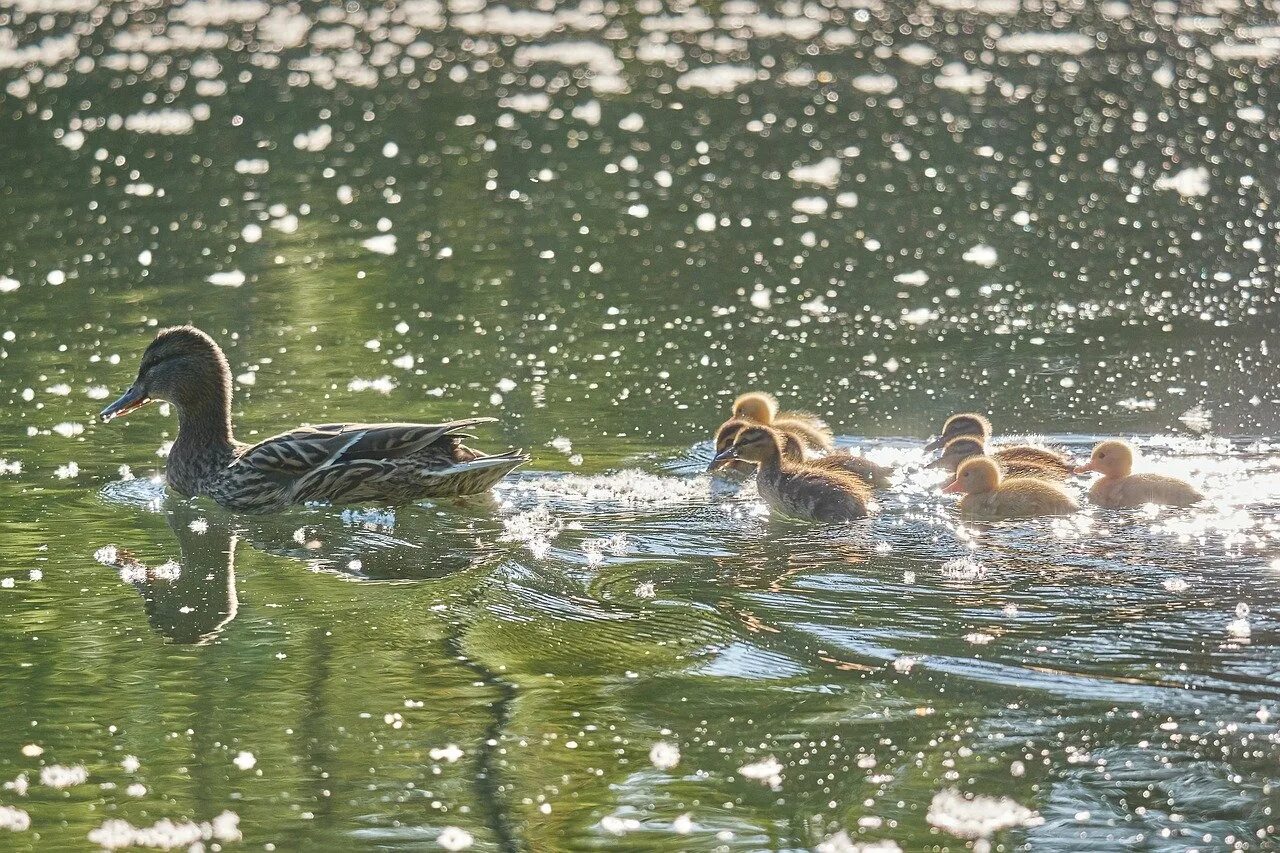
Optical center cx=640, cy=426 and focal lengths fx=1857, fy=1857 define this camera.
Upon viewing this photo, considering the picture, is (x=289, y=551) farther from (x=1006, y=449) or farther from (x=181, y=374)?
(x=1006, y=449)

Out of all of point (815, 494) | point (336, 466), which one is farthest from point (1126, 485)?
point (336, 466)

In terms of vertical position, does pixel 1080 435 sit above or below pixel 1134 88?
below

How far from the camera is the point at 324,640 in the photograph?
670 centimetres

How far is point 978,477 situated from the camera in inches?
317

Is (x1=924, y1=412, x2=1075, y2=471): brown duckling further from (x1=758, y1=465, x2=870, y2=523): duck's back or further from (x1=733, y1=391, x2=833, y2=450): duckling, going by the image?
(x1=758, y1=465, x2=870, y2=523): duck's back

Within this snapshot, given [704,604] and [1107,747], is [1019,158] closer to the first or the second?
[704,604]

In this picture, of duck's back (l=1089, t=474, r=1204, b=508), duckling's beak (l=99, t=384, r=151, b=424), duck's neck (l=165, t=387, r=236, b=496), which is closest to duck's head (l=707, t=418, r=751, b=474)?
duck's back (l=1089, t=474, r=1204, b=508)

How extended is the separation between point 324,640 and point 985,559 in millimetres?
2571

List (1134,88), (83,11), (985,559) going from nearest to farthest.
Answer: (985,559) < (1134,88) < (83,11)

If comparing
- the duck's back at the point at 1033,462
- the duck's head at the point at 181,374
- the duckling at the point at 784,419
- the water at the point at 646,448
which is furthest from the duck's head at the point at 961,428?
the duck's head at the point at 181,374

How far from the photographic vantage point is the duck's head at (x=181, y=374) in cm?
913

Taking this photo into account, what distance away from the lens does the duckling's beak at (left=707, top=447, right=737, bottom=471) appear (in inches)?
341

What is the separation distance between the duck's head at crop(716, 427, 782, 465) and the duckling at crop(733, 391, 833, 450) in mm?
795

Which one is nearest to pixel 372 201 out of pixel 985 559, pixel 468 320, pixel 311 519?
pixel 468 320
